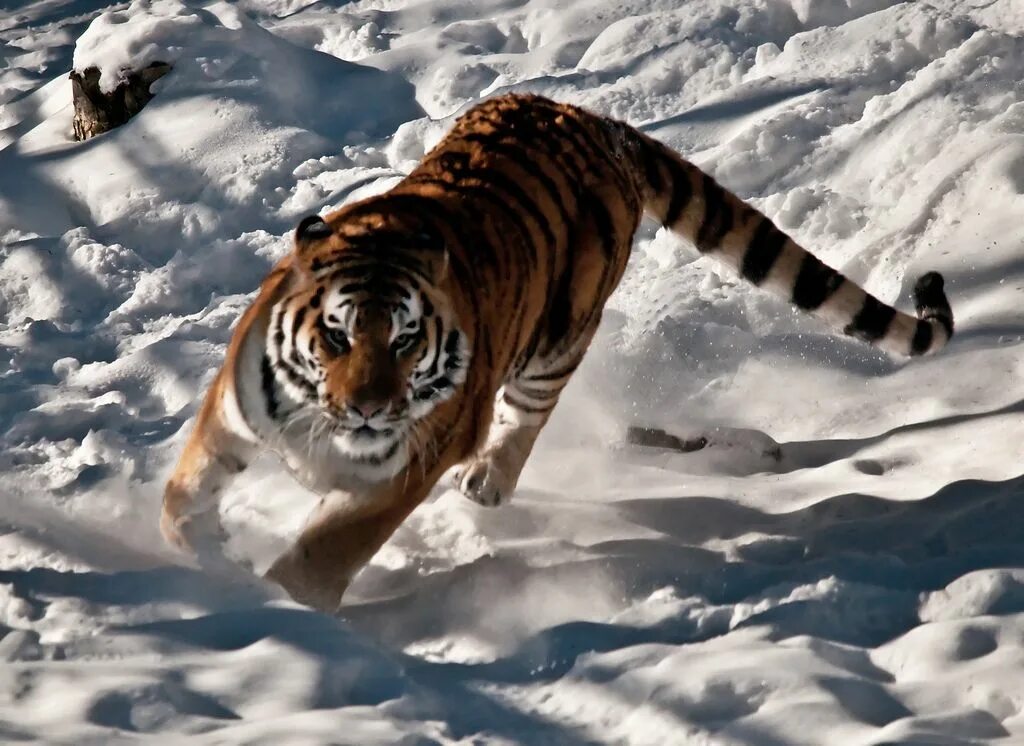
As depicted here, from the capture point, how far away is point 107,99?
21.5 ft

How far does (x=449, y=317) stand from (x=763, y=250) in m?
1.27

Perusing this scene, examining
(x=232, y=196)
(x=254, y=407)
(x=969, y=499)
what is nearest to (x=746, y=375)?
(x=969, y=499)

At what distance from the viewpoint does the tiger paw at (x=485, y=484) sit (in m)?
4.16

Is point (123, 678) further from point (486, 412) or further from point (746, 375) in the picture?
point (746, 375)

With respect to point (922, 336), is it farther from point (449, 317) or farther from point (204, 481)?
point (204, 481)

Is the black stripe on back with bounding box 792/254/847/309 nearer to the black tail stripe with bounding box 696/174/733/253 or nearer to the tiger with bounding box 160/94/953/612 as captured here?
the tiger with bounding box 160/94/953/612

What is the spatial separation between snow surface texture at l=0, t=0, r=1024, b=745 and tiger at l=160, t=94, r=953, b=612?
253 mm

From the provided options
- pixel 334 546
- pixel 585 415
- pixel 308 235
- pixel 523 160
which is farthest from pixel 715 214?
pixel 334 546

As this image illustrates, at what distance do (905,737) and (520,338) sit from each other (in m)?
1.62

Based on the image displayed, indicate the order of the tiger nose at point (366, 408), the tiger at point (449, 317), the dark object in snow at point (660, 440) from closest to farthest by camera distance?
the tiger nose at point (366, 408) < the tiger at point (449, 317) < the dark object in snow at point (660, 440)

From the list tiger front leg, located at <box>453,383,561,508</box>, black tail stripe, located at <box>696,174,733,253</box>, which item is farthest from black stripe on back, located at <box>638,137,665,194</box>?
tiger front leg, located at <box>453,383,561,508</box>

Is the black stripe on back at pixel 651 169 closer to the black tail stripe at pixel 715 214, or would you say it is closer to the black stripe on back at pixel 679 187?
the black stripe on back at pixel 679 187

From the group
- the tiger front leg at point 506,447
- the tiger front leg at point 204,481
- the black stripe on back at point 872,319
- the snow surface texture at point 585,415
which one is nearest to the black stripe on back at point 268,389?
the tiger front leg at point 204,481

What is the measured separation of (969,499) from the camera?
3865 millimetres
